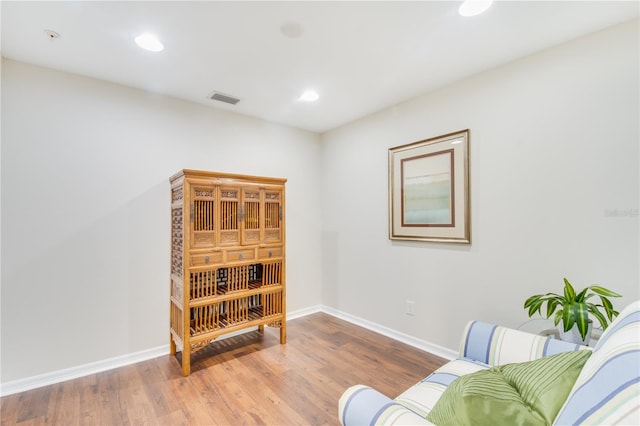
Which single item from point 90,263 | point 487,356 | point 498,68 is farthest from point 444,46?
point 90,263

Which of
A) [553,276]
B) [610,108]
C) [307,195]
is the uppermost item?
[610,108]

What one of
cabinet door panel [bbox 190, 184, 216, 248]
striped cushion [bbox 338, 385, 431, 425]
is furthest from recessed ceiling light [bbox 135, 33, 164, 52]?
striped cushion [bbox 338, 385, 431, 425]

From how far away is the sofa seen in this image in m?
0.60

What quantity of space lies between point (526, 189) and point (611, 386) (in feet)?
6.27

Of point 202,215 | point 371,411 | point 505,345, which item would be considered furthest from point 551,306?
point 202,215

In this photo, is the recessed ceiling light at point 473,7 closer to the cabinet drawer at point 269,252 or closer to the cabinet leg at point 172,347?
the cabinet drawer at point 269,252

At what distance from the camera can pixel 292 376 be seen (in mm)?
2332

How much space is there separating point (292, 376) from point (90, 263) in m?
1.91

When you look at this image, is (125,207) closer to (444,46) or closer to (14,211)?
(14,211)

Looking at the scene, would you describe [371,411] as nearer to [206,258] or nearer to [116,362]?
[206,258]

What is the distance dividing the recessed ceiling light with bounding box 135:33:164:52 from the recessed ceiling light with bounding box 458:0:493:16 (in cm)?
194

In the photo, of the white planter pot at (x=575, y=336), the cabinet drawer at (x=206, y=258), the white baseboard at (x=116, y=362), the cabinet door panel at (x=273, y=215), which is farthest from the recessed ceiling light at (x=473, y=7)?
the white baseboard at (x=116, y=362)

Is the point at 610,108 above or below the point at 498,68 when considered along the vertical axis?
below

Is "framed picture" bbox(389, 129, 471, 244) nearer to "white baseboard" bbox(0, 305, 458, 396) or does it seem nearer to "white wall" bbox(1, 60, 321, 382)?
"white baseboard" bbox(0, 305, 458, 396)
